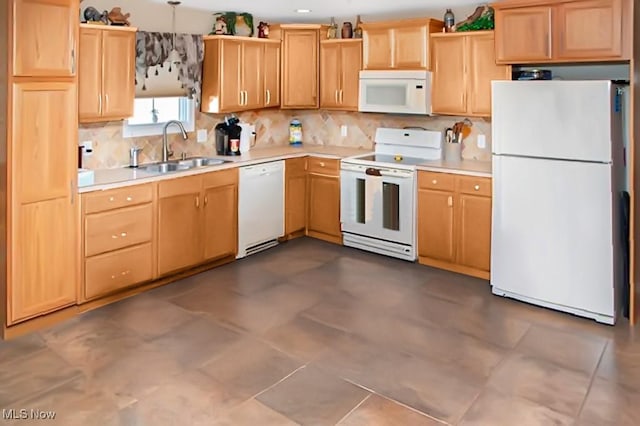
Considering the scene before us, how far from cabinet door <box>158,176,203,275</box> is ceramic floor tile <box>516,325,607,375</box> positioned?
8.98 ft

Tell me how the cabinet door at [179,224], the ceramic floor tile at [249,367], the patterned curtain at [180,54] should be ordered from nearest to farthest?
the ceramic floor tile at [249,367] < the cabinet door at [179,224] < the patterned curtain at [180,54]

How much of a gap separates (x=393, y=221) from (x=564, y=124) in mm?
1881

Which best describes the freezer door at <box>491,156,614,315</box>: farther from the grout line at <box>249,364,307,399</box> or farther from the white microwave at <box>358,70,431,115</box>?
the grout line at <box>249,364,307,399</box>

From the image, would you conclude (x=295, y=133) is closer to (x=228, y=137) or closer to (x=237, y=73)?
(x=228, y=137)

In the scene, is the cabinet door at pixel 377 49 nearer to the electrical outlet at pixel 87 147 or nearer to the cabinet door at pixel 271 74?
the cabinet door at pixel 271 74

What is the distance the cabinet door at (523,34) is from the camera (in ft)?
13.8

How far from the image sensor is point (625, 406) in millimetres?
2939

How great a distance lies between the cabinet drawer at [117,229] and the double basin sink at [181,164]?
0.65m

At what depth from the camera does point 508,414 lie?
2.87 metres

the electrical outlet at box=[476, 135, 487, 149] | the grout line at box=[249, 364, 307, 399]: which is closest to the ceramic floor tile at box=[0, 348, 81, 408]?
the grout line at box=[249, 364, 307, 399]

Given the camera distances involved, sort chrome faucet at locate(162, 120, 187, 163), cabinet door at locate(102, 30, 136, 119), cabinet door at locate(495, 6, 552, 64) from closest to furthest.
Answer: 1. cabinet door at locate(495, 6, 552, 64)
2. cabinet door at locate(102, 30, 136, 119)
3. chrome faucet at locate(162, 120, 187, 163)

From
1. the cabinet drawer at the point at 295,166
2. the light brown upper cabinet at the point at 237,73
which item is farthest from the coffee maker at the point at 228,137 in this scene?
the cabinet drawer at the point at 295,166

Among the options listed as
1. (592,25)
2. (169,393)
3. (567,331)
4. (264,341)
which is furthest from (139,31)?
(567,331)

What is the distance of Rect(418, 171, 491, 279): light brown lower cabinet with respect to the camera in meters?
4.84
